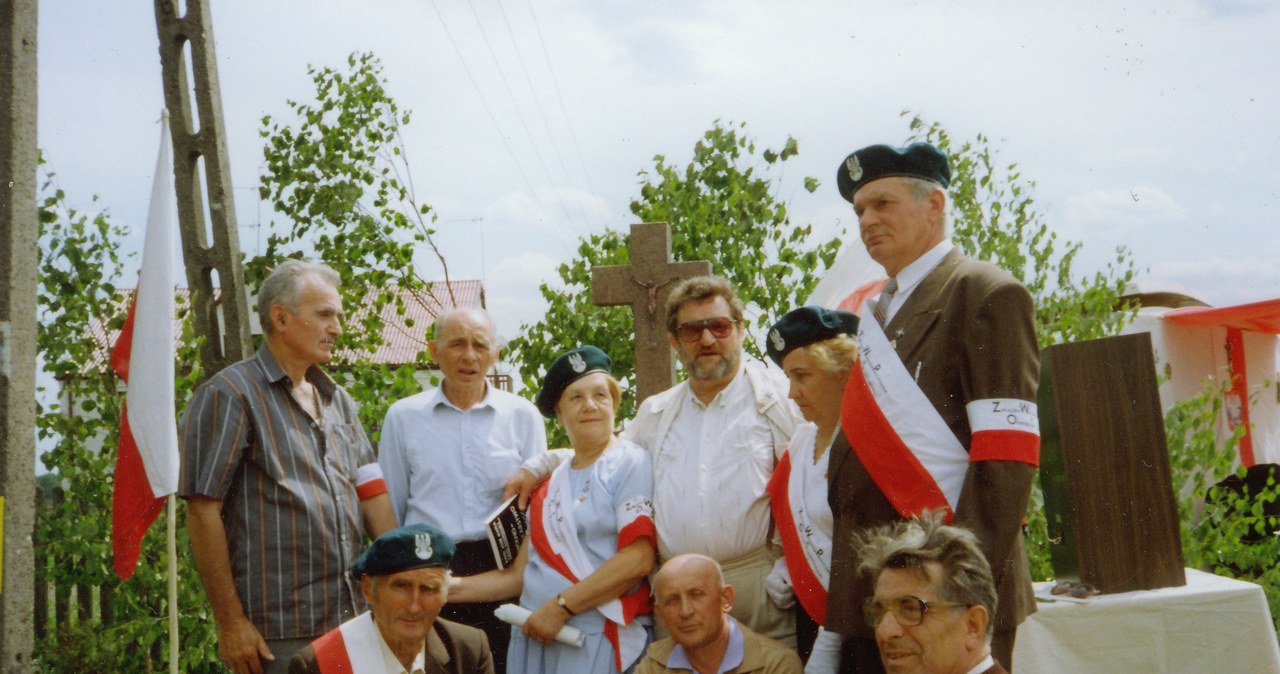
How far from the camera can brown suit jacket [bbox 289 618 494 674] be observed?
3.50 m

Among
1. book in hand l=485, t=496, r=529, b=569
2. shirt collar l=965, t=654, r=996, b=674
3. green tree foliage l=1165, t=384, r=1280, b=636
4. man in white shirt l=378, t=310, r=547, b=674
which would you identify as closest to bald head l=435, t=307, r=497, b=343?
man in white shirt l=378, t=310, r=547, b=674

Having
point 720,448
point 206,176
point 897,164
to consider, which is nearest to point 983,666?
point 897,164

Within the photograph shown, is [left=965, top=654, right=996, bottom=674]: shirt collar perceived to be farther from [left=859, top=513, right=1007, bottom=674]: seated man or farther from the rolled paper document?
the rolled paper document

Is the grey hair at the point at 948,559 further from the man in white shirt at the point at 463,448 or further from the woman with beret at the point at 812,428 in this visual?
the man in white shirt at the point at 463,448

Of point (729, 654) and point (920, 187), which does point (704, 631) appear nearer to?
point (729, 654)

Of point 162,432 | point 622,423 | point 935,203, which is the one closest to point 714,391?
point 935,203

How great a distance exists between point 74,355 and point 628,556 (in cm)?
360

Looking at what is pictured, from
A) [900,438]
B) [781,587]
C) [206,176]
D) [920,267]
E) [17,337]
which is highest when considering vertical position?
[206,176]

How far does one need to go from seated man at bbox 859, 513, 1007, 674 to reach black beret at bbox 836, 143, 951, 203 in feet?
2.54

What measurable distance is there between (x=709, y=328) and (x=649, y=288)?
1.51 m

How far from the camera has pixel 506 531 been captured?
3.94 m

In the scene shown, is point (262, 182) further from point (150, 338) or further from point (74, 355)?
point (150, 338)

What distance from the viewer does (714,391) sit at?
3826 mm

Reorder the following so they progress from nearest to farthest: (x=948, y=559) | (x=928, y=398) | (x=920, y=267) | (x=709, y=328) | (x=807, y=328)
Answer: (x=948, y=559)
(x=928, y=398)
(x=920, y=267)
(x=807, y=328)
(x=709, y=328)
